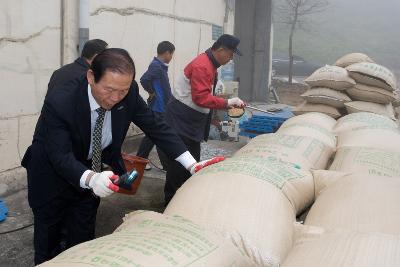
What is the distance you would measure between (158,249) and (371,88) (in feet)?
12.7

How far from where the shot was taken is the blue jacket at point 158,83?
5.10m

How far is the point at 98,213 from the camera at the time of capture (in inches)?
156

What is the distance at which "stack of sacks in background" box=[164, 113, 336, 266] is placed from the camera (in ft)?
5.74

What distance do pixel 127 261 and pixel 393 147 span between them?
224 centimetres

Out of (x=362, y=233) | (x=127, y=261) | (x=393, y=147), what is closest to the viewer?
(x=127, y=261)

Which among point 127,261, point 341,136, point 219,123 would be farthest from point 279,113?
point 127,261

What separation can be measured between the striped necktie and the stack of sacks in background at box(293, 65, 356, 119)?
295 centimetres

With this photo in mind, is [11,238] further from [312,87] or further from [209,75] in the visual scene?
[312,87]

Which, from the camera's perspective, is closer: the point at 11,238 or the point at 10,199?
the point at 11,238

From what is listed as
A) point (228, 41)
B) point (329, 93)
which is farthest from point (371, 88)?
point (228, 41)

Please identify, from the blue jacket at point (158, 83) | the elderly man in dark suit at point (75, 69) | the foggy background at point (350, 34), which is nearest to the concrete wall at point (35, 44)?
the blue jacket at point (158, 83)

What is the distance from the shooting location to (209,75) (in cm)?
359

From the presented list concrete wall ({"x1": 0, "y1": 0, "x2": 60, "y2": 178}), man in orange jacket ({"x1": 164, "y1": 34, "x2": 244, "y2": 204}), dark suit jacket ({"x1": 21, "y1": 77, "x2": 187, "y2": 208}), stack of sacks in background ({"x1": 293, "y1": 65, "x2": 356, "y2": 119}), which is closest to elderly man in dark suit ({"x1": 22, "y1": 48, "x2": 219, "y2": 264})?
dark suit jacket ({"x1": 21, "y1": 77, "x2": 187, "y2": 208})

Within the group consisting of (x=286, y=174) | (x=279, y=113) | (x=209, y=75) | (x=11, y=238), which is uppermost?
(x=209, y=75)
